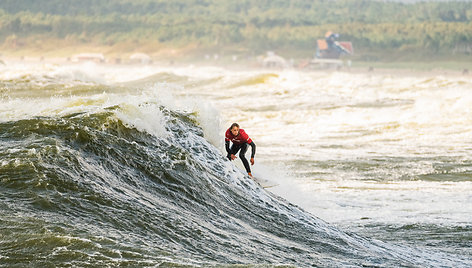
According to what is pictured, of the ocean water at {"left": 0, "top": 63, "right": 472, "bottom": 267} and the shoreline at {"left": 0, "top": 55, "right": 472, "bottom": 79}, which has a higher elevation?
the ocean water at {"left": 0, "top": 63, "right": 472, "bottom": 267}

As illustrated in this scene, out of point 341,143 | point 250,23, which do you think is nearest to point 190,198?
point 341,143

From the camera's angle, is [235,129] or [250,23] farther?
[250,23]

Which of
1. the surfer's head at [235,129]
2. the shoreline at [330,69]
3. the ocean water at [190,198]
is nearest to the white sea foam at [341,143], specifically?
the ocean water at [190,198]

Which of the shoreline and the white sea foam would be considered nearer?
the white sea foam

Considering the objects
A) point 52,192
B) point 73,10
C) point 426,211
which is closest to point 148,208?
point 52,192

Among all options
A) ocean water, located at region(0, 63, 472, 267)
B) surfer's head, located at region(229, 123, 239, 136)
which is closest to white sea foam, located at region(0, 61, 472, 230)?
ocean water, located at region(0, 63, 472, 267)

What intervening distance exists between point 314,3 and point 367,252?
530 ft

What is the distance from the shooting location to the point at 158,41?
137 metres

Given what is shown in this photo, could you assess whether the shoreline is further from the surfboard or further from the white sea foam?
the surfboard

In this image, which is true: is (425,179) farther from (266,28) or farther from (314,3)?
(314,3)

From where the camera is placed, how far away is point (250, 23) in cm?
13888

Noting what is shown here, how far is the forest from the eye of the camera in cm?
12194

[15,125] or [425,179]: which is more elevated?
[15,125]

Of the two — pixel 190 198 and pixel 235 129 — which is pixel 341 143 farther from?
pixel 190 198
